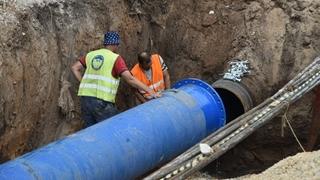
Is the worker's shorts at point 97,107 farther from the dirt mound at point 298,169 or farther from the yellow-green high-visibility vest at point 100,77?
the dirt mound at point 298,169

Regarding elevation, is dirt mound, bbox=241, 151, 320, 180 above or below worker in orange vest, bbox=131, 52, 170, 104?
below

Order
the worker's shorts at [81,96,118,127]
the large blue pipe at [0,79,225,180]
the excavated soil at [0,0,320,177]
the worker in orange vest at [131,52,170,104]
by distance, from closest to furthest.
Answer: the large blue pipe at [0,79,225,180] → the excavated soil at [0,0,320,177] → the worker's shorts at [81,96,118,127] → the worker in orange vest at [131,52,170,104]

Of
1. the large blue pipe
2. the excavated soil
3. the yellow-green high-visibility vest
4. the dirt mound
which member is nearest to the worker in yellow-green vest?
the yellow-green high-visibility vest

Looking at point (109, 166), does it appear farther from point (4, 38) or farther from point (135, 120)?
point (4, 38)

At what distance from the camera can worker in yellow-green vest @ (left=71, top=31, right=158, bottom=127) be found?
6.73m

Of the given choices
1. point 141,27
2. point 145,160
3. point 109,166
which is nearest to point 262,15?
point 141,27

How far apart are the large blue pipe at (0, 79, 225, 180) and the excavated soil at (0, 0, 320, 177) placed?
4.82ft

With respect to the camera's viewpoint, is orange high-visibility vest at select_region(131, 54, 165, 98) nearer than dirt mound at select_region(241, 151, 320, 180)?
No

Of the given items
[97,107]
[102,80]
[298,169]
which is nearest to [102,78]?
[102,80]

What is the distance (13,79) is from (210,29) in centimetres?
358

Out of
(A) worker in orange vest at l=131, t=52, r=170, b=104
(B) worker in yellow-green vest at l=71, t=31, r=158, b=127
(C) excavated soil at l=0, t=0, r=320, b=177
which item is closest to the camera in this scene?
(C) excavated soil at l=0, t=0, r=320, b=177

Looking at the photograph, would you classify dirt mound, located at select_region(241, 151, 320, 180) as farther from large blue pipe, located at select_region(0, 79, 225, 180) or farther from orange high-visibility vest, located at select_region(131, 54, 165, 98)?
orange high-visibility vest, located at select_region(131, 54, 165, 98)

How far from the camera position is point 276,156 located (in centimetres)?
866

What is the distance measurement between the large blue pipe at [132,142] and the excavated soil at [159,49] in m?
1.47
